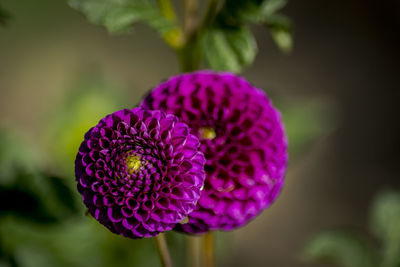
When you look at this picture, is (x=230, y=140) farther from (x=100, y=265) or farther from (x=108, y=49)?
(x=108, y=49)

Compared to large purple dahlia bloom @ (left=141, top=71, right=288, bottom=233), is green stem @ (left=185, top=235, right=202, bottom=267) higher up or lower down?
lower down

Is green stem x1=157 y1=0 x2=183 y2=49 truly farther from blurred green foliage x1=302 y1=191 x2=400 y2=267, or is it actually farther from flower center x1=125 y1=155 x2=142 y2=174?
blurred green foliage x1=302 y1=191 x2=400 y2=267

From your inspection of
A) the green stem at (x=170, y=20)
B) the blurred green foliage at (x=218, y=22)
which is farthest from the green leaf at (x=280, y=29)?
the green stem at (x=170, y=20)

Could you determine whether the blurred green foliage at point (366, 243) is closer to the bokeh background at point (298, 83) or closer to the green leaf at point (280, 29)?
the bokeh background at point (298, 83)

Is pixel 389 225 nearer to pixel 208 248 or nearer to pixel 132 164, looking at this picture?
pixel 208 248

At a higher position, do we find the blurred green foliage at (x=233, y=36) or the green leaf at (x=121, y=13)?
the green leaf at (x=121, y=13)

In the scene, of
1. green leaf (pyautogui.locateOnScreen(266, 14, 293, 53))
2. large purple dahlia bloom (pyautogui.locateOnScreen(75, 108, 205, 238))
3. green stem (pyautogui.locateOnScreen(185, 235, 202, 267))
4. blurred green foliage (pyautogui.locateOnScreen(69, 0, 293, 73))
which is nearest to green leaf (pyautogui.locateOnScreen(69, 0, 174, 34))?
blurred green foliage (pyautogui.locateOnScreen(69, 0, 293, 73))
